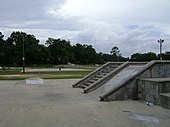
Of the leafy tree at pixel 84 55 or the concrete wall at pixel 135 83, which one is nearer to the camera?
the concrete wall at pixel 135 83

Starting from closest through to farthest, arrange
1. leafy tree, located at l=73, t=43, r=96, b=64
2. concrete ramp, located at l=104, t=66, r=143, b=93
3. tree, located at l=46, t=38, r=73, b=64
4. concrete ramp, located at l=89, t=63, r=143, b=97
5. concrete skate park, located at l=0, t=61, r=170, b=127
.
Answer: concrete skate park, located at l=0, t=61, r=170, b=127 < concrete ramp, located at l=89, t=63, r=143, b=97 < concrete ramp, located at l=104, t=66, r=143, b=93 < tree, located at l=46, t=38, r=73, b=64 < leafy tree, located at l=73, t=43, r=96, b=64

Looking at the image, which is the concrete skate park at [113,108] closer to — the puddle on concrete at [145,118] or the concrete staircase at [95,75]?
the puddle on concrete at [145,118]

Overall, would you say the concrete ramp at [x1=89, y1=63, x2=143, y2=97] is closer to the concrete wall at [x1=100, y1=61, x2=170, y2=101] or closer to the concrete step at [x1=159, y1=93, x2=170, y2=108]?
the concrete wall at [x1=100, y1=61, x2=170, y2=101]

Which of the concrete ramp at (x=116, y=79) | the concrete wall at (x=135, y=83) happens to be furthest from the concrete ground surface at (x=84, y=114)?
the concrete ramp at (x=116, y=79)

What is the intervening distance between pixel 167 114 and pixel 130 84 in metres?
3.86

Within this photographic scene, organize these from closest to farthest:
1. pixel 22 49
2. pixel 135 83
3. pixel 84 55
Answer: pixel 135 83, pixel 22 49, pixel 84 55

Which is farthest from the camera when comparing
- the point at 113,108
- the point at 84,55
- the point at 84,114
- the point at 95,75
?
the point at 84,55

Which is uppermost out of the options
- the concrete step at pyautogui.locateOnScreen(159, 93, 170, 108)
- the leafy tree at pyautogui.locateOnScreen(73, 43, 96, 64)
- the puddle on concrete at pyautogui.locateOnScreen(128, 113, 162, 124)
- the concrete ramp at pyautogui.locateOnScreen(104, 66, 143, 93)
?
the leafy tree at pyautogui.locateOnScreen(73, 43, 96, 64)

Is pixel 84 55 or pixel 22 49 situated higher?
pixel 22 49

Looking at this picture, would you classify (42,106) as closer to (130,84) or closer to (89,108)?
(89,108)

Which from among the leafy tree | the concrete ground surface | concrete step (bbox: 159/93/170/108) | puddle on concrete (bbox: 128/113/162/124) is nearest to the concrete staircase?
the concrete ground surface

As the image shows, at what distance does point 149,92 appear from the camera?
12094 mm

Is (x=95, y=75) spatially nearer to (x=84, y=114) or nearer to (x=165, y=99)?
(x=165, y=99)

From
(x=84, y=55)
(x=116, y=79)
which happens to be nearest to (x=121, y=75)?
(x=116, y=79)
